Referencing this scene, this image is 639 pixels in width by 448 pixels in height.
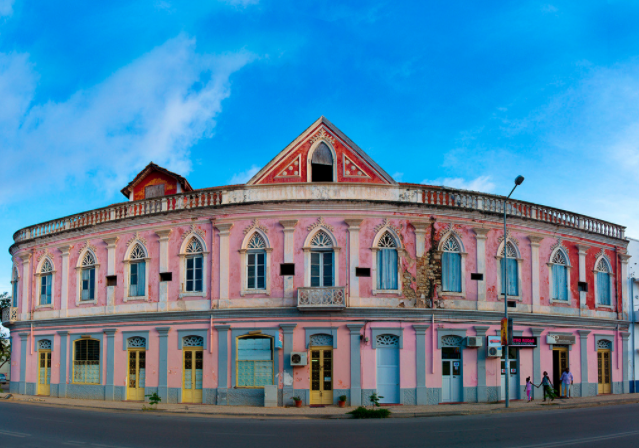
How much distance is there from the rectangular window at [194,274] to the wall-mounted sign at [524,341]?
14661mm

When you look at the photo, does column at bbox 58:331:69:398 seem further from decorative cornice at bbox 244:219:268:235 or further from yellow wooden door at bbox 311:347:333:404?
yellow wooden door at bbox 311:347:333:404

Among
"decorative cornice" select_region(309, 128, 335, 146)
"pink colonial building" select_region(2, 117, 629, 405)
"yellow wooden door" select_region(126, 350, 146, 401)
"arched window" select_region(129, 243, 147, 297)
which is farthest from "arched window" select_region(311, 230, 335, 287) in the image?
"yellow wooden door" select_region(126, 350, 146, 401)

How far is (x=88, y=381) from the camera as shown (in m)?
30.1

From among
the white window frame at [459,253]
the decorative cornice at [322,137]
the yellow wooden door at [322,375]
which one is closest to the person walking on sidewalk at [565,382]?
the white window frame at [459,253]

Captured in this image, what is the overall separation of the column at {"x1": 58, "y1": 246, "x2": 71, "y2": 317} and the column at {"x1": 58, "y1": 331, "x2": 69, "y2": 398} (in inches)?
44.8

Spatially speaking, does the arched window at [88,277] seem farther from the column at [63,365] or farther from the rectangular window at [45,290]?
the rectangular window at [45,290]

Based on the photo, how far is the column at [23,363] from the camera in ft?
108

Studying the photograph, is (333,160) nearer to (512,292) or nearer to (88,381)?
(512,292)

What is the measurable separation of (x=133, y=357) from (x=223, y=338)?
5.41m

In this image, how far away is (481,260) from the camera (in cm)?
2786

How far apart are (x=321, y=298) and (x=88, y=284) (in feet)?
43.4

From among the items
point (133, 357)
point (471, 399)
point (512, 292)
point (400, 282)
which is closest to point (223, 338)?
point (133, 357)

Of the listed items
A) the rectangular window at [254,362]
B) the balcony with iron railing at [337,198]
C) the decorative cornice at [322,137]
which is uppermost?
the decorative cornice at [322,137]

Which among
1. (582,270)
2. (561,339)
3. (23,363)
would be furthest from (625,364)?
(23,363)
